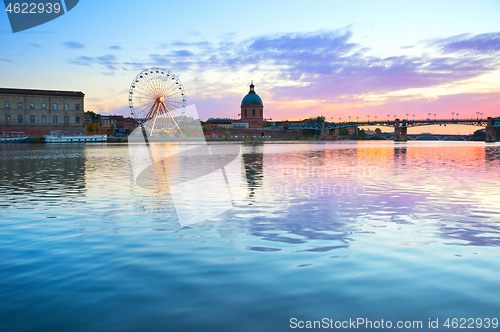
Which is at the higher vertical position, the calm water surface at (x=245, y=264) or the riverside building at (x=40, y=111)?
the riverside building at (x=40, y=111)

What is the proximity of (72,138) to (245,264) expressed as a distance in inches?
4544

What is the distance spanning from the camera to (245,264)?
6.42 metres

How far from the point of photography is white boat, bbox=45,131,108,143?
108 metres

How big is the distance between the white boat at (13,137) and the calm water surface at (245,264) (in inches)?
4183

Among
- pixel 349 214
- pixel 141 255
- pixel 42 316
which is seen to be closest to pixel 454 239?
pixel 349 214

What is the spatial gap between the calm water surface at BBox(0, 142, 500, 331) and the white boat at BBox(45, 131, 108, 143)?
10517 cm

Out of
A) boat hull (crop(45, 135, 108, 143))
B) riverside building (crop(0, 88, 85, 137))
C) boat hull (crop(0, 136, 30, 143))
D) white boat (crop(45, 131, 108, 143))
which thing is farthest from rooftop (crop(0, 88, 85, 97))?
boat hull (crop(0, 136, 30, 143))

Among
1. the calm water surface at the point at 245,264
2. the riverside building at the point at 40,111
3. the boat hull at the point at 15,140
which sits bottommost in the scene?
the calm water surface at the point at 245,264

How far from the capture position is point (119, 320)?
177 inches

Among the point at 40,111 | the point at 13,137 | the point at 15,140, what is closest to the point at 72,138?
the point at 15,140

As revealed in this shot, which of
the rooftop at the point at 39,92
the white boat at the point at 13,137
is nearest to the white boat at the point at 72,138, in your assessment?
the white boat at the point at 13,137

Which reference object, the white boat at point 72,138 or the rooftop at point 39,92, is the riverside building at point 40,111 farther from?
the white boat at point 72,138

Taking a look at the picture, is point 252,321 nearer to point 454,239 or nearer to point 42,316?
point 42,316

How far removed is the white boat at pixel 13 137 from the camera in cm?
10381
